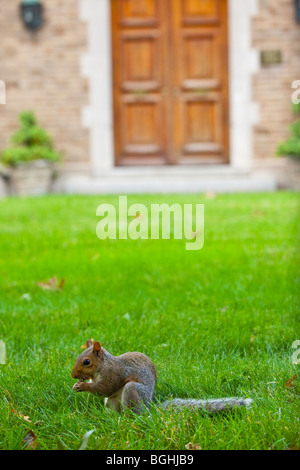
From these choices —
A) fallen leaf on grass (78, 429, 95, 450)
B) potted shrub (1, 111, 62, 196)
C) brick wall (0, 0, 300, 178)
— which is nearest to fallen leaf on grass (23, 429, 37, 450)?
fallen leaf on grass (78, 429, 95, 450)

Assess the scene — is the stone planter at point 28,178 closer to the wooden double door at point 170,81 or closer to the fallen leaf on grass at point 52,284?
the wooden double door at point 170,81

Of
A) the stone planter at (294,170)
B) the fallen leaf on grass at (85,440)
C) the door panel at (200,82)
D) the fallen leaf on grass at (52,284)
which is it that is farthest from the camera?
the door panel at (200,82)

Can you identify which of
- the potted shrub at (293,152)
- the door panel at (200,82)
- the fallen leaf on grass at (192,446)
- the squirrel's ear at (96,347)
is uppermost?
the door panel at (200,82)

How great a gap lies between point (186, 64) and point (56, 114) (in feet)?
6.93

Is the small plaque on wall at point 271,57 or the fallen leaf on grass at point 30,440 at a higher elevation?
the small plaque on wall at point 271,57

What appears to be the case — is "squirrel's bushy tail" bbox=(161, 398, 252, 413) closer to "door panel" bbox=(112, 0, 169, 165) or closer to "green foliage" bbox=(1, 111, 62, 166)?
"green foliage" bbox=(1, 111, 62, 166)

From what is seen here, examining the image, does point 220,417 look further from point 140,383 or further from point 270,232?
point 270,232

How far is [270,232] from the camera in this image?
20.0 ft

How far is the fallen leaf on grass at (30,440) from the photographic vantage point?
6.58 feet

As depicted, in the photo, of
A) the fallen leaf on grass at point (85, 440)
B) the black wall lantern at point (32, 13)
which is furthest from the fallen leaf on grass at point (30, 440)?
the black wall lantern at point (32, 13)

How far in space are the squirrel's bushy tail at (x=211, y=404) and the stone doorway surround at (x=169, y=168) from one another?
8193 millimetres

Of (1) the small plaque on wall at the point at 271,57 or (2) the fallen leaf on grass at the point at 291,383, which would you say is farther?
(1) the small plaque on wall at the point at 271,57

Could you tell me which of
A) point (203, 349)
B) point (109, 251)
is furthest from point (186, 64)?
point (203, 349)
